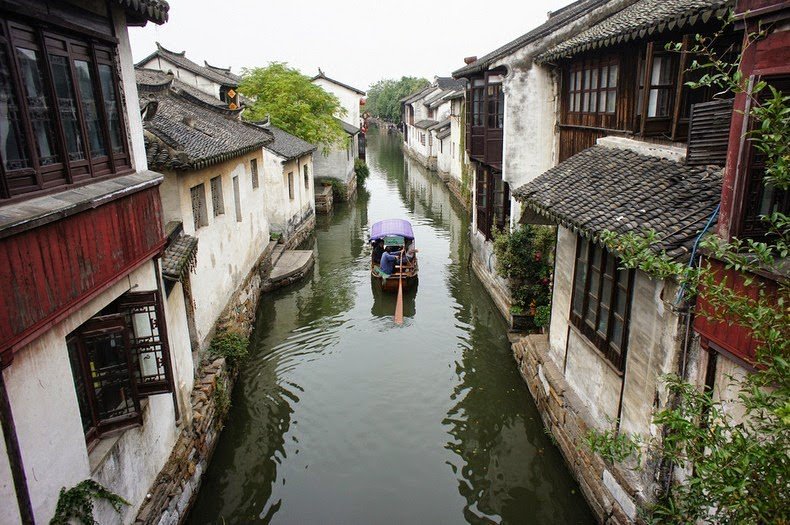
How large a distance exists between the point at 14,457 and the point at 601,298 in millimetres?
7693

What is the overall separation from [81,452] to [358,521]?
4.64m

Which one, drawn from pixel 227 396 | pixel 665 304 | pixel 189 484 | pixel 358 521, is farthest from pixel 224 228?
pixel 665 304

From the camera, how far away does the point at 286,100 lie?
29.3m

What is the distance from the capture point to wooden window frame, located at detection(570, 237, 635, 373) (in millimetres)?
7723

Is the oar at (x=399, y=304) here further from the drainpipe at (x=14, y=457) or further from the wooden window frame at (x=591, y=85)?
the drainpipe at (x=14, y=457)

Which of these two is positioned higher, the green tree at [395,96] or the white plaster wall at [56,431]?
the green tree at [395,96]

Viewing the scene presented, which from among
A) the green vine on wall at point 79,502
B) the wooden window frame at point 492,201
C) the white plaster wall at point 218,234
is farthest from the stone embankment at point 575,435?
the white plaster wall at point 218,234

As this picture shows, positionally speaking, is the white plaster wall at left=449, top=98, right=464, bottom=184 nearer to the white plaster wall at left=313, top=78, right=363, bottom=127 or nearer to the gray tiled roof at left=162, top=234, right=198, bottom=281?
the white plaster wall at left=313, top=78, right=363, bottom=127

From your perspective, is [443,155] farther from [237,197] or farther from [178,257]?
[178,257]

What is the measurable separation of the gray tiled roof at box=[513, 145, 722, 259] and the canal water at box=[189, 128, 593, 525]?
4687 millimetres

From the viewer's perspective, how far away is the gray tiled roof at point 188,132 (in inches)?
401

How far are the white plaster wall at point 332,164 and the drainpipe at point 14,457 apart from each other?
3099 centimetres

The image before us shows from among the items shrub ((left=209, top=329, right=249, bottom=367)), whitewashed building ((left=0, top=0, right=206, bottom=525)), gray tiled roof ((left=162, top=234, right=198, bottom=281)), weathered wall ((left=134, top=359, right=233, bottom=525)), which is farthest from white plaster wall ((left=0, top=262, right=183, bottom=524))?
shrub ((left=209, top=329, right=249, bottom=367))

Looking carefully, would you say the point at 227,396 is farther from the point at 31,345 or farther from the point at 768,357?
the point at 768,357
